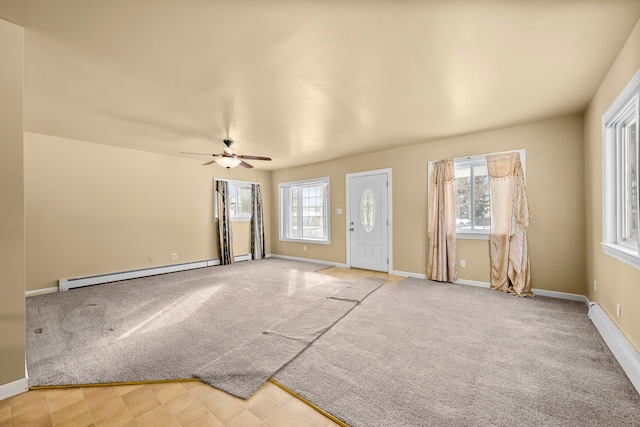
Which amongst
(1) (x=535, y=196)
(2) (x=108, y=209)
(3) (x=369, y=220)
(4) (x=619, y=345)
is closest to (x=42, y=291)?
(2) (x=108, y=209)

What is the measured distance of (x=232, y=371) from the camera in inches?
80.9

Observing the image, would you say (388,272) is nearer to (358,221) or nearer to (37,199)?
(358,221)

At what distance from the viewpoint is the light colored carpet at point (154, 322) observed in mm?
2158

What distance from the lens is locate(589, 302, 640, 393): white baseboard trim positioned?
1881 millimetres

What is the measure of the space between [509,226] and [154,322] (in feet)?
16.2

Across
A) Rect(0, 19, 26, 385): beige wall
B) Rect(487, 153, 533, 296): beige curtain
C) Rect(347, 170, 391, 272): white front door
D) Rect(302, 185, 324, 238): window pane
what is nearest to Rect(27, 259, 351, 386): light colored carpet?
Rect(0, 19, 26, 385): beige wall

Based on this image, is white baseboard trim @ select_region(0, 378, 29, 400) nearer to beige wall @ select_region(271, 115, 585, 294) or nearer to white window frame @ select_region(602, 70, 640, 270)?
white window frame @ select_region(602, 70, 640, 270)

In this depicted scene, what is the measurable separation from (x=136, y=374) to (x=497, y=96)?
14.5 feet

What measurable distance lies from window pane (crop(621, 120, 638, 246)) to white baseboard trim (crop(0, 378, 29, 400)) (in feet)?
16.2

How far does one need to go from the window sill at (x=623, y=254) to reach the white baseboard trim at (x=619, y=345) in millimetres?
630

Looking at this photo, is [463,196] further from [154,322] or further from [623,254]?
[154,322]

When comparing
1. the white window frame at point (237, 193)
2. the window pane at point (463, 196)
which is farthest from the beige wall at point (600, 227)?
the white window frame at point (237, 193)

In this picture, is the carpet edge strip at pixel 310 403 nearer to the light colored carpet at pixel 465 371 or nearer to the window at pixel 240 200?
the light colored carpet at pixel 465 371

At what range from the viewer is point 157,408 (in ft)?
5.60
